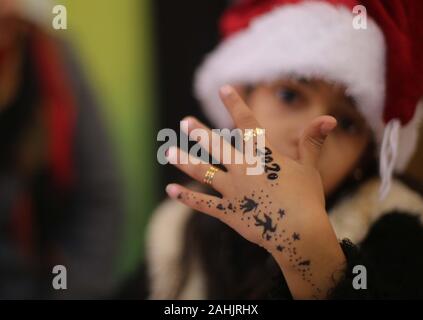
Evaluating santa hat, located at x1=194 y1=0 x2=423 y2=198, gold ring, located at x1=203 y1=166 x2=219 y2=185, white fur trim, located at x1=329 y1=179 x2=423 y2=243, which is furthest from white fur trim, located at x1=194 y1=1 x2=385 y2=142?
gold ring, located at x1=203 y1=166 x2=219 y2=185

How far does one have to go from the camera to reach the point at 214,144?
739 mm

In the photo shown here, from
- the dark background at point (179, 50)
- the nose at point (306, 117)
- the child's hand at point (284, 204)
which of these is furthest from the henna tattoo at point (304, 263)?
the dark background at point (179, 50)

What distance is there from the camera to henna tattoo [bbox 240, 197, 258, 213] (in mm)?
717

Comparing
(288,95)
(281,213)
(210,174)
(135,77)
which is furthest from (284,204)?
(135,77)

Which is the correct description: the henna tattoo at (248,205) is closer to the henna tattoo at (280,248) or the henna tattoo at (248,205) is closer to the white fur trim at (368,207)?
the henna tattoo at (280,248)

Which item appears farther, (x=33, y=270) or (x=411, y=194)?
(x=33, y=270)

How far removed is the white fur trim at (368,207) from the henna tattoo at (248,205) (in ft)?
0.57

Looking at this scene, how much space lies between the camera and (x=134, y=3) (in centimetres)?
98

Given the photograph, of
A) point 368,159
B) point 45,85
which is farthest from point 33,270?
point 368,159

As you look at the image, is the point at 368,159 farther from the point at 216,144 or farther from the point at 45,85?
the point at 45,85

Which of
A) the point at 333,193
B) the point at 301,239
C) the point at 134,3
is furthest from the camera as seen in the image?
the point at 134,3

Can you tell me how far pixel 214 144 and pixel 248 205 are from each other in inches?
4.0
